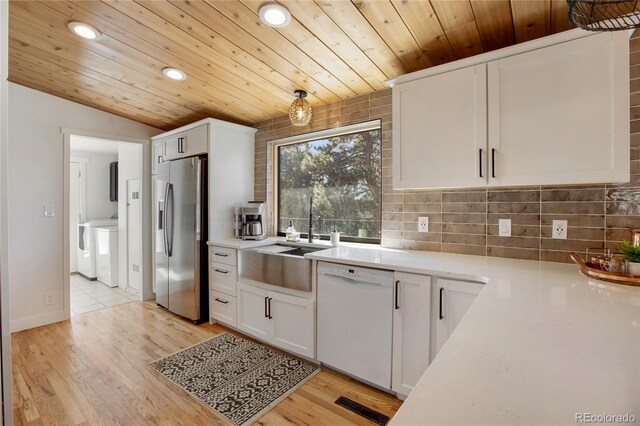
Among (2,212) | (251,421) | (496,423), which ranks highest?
(2,212)

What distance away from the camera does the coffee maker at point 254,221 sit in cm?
315

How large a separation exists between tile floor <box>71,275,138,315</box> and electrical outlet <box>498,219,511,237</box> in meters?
4.24

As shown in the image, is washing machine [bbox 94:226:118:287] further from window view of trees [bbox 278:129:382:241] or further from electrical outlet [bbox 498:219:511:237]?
electrical outlet [bbox 498:219:511:237]

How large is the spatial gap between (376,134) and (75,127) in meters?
3.34

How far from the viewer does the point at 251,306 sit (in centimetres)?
267

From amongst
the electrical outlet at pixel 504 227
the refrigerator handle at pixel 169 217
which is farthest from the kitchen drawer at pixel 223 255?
the electrical outlet at pixel 504 227

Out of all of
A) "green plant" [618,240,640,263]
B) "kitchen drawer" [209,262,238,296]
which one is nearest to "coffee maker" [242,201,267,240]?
"kitchen drawer" [209,262,238,296]

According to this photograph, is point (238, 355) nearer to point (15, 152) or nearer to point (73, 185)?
point (15, 152)

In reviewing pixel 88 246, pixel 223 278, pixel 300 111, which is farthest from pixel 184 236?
pixel 88 246

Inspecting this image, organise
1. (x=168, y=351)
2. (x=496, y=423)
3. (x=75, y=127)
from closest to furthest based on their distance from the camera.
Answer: (x=496, y=423) < (x=168, y=351) < (x=75, y=127)

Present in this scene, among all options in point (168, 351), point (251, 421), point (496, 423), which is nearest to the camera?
point (496, 423)

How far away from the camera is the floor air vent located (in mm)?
1729

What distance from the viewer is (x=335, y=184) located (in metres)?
2.99

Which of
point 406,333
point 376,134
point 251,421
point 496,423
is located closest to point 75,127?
point 376,134
